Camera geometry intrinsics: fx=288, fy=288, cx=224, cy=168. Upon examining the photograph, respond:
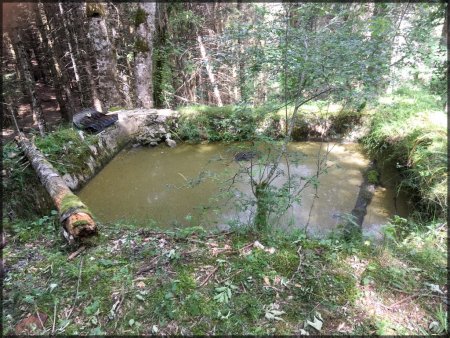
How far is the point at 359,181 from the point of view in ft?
16.3

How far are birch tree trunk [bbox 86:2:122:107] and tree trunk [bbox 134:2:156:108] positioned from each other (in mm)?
620

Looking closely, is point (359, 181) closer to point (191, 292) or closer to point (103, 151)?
point (191, 292)

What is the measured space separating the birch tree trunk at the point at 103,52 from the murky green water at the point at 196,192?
203 centimetres

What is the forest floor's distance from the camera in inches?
72.8

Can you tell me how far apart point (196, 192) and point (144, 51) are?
481 cm

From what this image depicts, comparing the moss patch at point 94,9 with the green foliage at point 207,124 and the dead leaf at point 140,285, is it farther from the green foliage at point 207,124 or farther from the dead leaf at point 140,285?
the dead leaf at point 140,285

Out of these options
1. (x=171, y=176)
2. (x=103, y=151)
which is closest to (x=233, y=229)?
(x=171, y=176)

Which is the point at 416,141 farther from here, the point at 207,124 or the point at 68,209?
the point at 68,209

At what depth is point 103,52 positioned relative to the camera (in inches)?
273

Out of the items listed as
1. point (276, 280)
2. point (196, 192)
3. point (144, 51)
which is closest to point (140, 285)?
point (276, 280)

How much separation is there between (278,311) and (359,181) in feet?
12.2

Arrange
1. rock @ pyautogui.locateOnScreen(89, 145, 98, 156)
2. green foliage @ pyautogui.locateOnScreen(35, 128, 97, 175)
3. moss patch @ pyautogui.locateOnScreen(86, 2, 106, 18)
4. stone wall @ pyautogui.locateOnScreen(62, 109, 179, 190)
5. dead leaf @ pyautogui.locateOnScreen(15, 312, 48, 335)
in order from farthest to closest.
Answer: moss patch @ pyautogui.locateOnScreen(86, 2, 106, 18), stone wall @ pyautogui.locateOnScreen(62, 109, 179, 190), rock @ pyautogui.locateOnScreen(89, 145, 98, 156), green foliage @ pyautogui.locateOnScreen(35, 128, 97, 175), dead leaf @ pyautogui.locateOnScreen(15, 312, 48, 335)

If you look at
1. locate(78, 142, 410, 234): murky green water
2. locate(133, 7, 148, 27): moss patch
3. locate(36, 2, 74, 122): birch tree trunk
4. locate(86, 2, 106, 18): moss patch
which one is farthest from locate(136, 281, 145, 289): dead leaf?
locate(36, 2, 74, 122): birch tree trunk

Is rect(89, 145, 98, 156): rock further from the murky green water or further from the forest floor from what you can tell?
the forest floor
